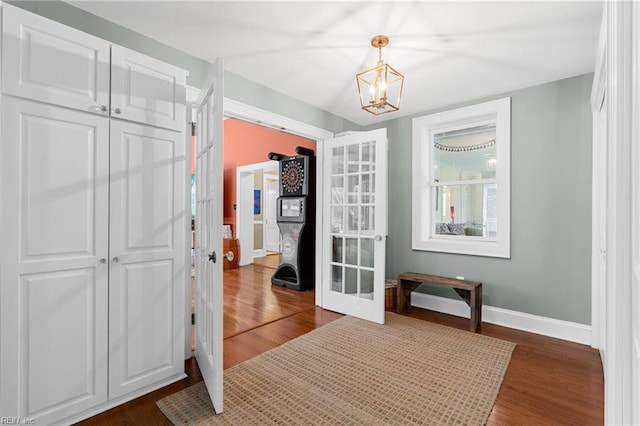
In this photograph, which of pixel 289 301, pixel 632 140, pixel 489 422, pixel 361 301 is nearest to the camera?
pixel 632 140

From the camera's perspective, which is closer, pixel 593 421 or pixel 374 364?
pixel 593 421

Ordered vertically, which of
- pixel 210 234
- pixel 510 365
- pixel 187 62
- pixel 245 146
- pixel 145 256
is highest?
pixel 245 146

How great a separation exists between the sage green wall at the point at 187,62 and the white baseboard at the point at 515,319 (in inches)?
94.3

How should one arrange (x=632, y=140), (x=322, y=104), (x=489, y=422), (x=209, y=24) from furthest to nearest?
(x=322, y=104) → (x=209, y=24) → (x=489, y=422) → (x=632, y=140)

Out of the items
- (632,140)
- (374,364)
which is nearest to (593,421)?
(374,364)

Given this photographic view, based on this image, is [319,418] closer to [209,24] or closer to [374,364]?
[374,364]

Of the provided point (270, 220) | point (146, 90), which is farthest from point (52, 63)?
point (270, 220)

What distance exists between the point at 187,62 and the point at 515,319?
380cm

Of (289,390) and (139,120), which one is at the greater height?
(139,120)

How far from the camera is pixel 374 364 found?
2.26 metres

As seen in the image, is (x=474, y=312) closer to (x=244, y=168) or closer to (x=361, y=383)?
(x=361, y=383)

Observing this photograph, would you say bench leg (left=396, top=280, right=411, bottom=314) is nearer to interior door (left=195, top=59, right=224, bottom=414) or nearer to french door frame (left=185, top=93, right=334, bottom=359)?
french door frame (left=185, top=93, right=334, bottom=359)

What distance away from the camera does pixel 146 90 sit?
1.88 m

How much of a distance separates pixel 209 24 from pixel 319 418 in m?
2.56
